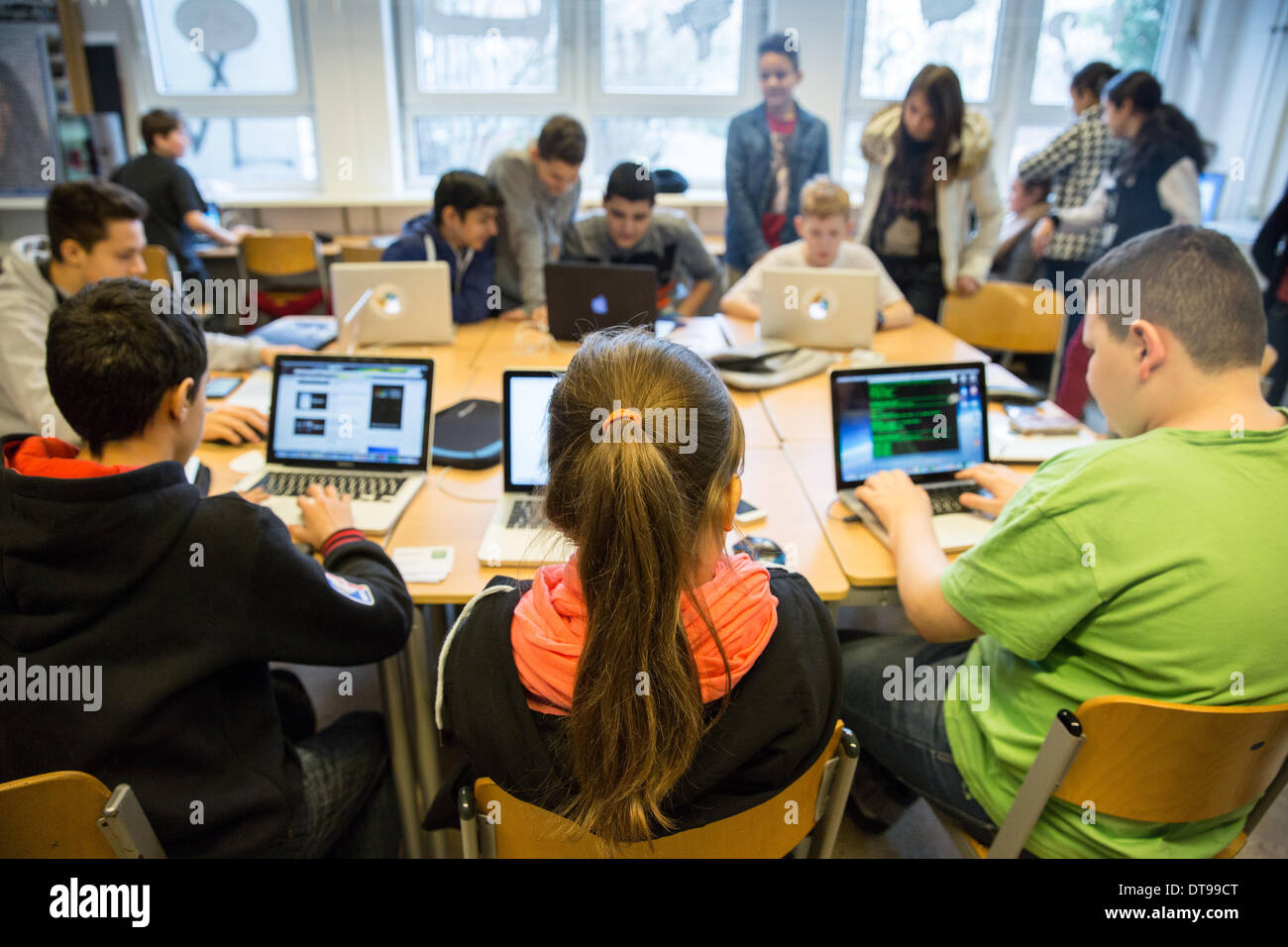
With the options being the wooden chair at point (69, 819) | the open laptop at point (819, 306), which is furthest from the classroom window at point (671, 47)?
the wooden chair at point (69, 819)

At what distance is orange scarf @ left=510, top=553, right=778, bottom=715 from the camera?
3.05 feet

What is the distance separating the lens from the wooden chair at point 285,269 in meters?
4.63

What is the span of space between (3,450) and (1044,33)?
20.0 feet

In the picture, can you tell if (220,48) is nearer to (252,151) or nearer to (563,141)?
(252,151)

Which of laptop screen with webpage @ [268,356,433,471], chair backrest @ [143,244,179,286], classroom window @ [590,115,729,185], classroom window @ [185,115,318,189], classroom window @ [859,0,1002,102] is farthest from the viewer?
classroom window @ [590,115,729,185]

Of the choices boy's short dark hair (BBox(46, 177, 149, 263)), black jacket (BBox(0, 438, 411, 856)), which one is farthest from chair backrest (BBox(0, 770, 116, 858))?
boy's short dark hair (BBox(46, 177, 149, 263))

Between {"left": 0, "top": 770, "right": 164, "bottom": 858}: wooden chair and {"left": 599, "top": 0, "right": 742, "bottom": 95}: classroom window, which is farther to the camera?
{"left": 599, "top": 0, "right": 742, "bottom": 95}: classroom window

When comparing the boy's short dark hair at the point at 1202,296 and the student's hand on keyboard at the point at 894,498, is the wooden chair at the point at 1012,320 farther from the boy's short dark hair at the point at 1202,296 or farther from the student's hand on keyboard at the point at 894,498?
the boy's short dark hair at the point at 1202,296

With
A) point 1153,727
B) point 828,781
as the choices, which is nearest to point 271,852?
point 828,781

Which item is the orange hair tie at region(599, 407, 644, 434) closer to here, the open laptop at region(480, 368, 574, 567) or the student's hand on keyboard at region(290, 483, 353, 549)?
the open laptop at region(480, 368, 574, 567)

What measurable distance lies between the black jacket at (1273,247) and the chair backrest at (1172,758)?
3.28 m

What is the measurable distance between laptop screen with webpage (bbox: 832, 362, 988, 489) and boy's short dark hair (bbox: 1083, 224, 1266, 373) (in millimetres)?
494

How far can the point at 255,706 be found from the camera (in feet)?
4.05

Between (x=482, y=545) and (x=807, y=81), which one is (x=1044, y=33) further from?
(x=482, y=545)
